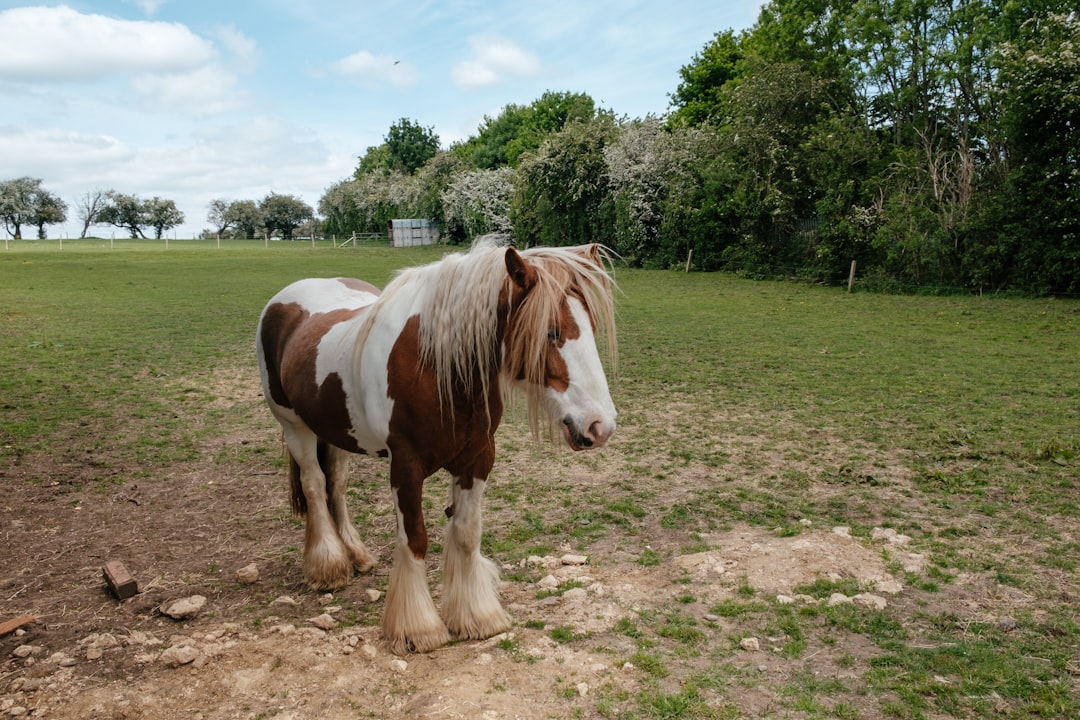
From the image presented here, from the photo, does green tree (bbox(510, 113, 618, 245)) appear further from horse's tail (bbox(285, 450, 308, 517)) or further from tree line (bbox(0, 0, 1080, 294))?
horse's tail (bbox(285, 450, 308, 517))

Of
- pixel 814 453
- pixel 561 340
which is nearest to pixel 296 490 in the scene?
pixel 561 340

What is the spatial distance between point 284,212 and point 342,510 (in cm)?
7902

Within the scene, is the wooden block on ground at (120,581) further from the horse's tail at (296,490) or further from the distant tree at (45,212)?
the distant tree at (45,212)

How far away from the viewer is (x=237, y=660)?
2.94 metres

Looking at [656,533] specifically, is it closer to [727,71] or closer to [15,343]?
[15,343]

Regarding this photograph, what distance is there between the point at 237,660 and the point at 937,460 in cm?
536

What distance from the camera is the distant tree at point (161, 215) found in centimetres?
7931

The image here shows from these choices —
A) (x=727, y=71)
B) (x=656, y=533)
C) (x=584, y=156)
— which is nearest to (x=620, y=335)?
(x=656, y=533)

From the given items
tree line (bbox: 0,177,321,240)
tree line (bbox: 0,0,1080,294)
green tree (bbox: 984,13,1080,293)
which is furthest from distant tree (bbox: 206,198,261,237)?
green tree (bbox: 984,13,1080,293)

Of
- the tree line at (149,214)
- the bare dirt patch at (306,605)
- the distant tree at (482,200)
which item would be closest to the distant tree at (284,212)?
the tree line at (149,214)

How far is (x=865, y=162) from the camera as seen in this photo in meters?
20.5

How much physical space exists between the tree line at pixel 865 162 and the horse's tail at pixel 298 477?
17451mm

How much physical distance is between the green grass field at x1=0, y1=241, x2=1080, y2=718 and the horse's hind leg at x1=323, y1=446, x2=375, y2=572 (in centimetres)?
78

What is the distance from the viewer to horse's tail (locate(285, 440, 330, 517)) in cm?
412
